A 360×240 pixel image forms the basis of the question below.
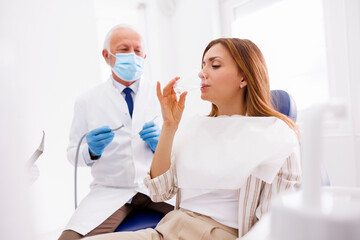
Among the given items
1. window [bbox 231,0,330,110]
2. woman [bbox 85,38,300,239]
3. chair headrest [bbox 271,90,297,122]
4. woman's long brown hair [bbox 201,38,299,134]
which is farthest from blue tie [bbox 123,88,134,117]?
window [bbox 231,0,330,110]

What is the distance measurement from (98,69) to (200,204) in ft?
7.59

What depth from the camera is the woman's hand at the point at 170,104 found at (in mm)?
Answer: 1221

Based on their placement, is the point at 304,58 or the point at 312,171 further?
the point at 304,58

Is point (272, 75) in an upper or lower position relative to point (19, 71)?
upper

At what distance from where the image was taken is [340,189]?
431mm

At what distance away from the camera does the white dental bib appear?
95 cm

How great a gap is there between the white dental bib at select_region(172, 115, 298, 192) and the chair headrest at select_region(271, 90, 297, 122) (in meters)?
0.23

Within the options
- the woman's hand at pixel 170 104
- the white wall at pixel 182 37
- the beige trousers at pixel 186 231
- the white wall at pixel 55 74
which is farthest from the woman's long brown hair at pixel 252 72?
the white wall at pixel 55 74

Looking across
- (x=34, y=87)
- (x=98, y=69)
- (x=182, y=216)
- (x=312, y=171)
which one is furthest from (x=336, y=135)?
(x=34, y=87)

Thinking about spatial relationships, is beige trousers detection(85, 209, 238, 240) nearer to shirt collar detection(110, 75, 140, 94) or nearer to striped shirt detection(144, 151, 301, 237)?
striped shirt detection(144, 151, 301, 237)

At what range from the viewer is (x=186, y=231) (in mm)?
972

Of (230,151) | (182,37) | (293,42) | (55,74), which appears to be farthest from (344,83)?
(55,74)

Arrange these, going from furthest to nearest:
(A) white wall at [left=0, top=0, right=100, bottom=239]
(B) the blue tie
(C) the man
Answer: (A) white wall at [left=0, top=0, right=100, bottom=239], (B) the blue tie, (C) the man

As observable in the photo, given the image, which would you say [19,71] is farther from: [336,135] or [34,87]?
[34,87]
